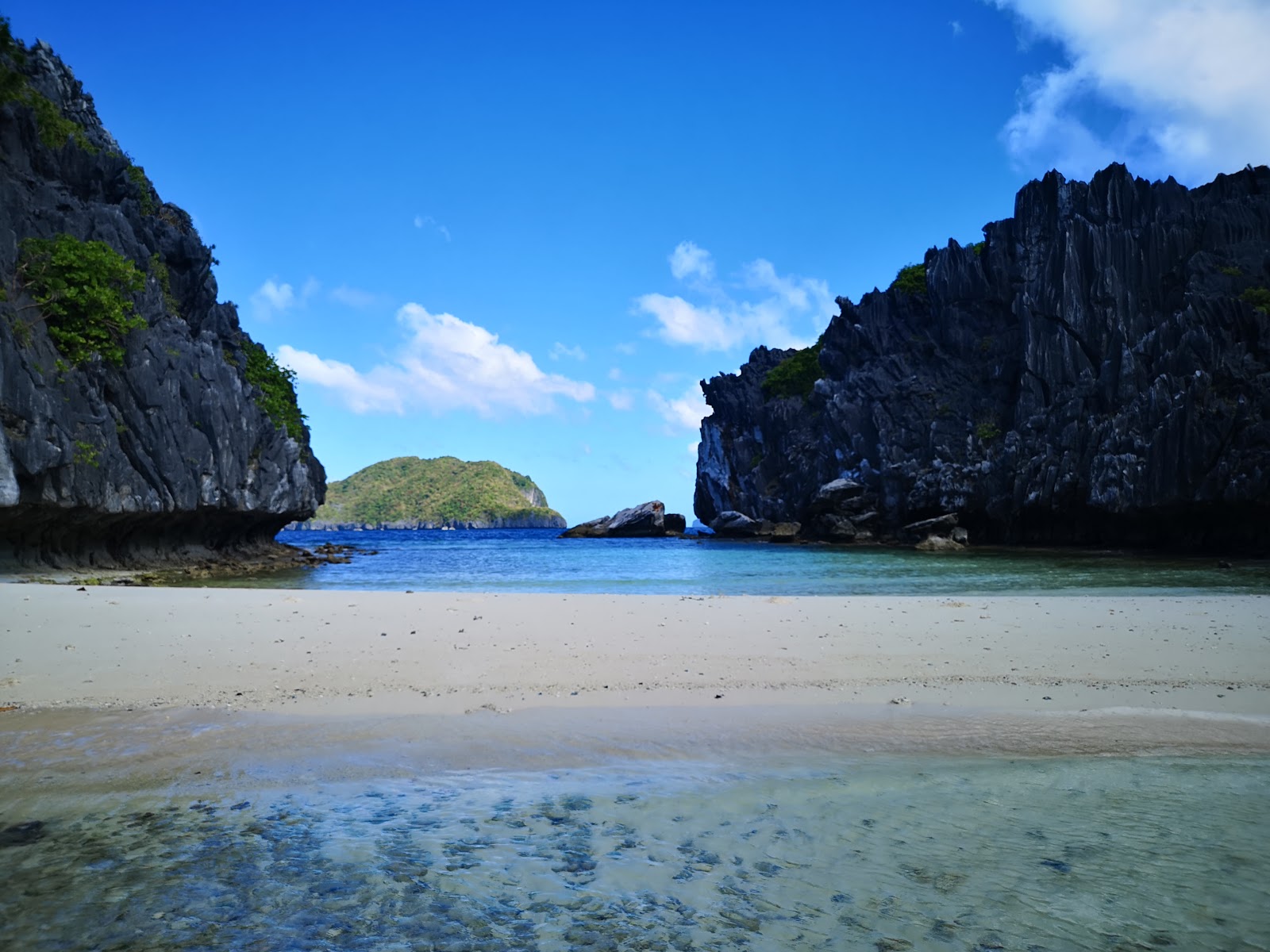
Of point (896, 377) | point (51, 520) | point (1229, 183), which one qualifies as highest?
point (1229, 183)

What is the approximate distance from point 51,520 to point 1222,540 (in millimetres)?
57914

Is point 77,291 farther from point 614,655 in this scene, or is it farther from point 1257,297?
point 1257,297

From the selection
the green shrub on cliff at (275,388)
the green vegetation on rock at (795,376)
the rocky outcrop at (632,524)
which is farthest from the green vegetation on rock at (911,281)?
the green shrub on cliff at (275,388)

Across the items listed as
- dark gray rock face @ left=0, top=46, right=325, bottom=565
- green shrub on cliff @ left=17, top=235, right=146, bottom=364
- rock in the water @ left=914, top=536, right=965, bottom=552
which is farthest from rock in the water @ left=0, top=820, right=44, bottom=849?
rock in the water @ left=914, top=536, right=965, bottom=552

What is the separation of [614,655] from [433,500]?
556 feet

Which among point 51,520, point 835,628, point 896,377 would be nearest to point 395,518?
point 896,377

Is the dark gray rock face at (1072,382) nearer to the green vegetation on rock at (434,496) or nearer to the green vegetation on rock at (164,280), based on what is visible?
the green vegetation on rock at (164,280)

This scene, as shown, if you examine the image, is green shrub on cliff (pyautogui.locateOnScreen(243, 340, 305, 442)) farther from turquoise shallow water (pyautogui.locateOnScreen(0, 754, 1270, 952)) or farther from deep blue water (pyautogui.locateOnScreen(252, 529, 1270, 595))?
turquoise shallow water (pyautogui.locateOnScreen(0, 754, 1270, 952))

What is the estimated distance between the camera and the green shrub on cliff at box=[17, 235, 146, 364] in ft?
80.4

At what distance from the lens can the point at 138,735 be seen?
586 cm

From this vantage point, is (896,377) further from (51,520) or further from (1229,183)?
(51,520)

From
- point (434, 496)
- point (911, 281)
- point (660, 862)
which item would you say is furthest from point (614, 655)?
point (434, 496)

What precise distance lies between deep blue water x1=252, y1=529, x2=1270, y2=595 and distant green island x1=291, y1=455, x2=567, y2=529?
124 meters

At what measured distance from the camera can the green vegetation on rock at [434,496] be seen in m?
169
